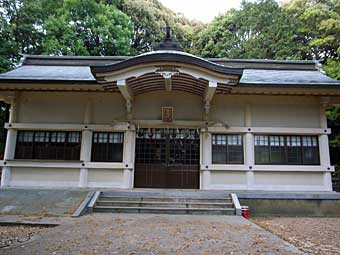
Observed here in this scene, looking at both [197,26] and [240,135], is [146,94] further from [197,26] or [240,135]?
[197,26]

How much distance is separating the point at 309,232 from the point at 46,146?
8859 mm

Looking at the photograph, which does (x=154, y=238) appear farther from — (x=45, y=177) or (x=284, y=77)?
(x=284, y=77)

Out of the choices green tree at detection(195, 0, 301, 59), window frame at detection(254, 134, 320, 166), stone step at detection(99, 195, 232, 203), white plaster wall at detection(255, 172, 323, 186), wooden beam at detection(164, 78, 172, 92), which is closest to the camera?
stone step at detection(99, 195, 232, 203)

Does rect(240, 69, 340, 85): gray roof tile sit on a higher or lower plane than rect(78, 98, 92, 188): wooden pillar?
higher

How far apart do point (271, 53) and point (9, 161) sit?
17950mm

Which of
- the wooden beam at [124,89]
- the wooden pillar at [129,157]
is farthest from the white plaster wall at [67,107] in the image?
the wooden pillar at [129,157]

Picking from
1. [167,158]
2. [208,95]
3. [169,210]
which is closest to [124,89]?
[208,95]

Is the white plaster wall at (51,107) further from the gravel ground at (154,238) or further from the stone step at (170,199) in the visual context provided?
the gravel ground at (154,238)

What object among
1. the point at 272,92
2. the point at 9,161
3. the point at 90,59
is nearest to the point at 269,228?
the point at 272,92

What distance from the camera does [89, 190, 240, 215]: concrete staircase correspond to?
7750 millimetres

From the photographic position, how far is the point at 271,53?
20.4 m

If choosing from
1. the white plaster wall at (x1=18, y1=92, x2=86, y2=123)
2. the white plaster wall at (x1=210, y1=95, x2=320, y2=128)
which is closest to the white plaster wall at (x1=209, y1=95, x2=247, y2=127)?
the white plaster wall at (x1=210, y1=95, x2=320, y2=128)

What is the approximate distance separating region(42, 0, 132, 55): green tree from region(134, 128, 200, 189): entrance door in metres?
11.7

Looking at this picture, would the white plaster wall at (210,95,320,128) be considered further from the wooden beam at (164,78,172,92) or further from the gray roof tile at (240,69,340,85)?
the wooden beam at (164,78,172,92)
